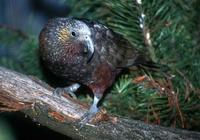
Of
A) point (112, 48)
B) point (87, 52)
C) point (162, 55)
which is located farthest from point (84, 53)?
point (162, 55)

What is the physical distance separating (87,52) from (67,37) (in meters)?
0.11

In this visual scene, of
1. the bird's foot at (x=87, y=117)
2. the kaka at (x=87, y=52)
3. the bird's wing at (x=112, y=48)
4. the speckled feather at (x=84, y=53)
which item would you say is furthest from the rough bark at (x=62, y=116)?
the bird's wing at (x=112, y=48)

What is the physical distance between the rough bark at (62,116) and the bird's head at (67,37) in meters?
0.32

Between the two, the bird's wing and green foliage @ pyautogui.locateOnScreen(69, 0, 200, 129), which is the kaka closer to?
the bird's wing

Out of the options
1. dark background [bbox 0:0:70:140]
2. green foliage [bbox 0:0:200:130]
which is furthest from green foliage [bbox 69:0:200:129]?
dark background [bbox 0:0:70:140]

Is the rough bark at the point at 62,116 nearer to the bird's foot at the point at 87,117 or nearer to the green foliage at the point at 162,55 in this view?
the bird's foot at the point at 87,117

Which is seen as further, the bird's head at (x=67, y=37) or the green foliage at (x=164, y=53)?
the bird's head at (x=67, y=37)

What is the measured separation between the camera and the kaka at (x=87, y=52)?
1432mm

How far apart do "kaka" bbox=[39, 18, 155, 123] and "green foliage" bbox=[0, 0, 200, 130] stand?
0.31ft

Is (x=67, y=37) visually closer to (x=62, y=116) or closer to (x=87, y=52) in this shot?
(x=87, y=52)

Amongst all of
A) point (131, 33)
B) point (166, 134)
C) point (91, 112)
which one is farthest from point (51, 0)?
point (166, 134)

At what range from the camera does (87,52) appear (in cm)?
144

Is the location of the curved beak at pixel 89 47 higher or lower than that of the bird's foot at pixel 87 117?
higher

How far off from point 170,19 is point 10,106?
0.68 meters
